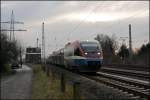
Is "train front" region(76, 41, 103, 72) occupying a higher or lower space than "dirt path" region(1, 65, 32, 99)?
higher

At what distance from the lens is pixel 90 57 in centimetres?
3644

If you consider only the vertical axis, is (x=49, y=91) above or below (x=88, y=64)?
below

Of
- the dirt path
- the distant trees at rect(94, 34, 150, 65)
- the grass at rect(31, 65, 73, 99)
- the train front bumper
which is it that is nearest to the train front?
the train front bumper

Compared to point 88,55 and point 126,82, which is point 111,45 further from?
point 126,82

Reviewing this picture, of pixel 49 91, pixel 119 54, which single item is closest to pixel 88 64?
pixel 49 91

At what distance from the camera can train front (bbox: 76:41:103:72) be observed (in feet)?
119

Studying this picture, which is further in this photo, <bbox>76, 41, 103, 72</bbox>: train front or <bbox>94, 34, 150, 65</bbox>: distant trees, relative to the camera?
<bbox>94, 34, 150, 65</bbox>: distant trees

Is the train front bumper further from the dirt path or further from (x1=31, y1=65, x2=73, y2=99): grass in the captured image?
A: (x1=31, y1=65, x2=73, y2=99): grass

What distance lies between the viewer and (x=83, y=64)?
36.5 metres

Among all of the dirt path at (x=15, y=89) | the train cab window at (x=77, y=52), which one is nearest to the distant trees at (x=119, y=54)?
the train cab window at (x=77, y=52)

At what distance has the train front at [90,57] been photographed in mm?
36281

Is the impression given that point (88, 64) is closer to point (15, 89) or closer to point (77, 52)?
point (77, 52)

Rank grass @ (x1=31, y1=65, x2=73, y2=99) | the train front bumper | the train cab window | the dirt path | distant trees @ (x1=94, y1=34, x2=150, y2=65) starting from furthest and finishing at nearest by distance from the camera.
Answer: distant trees @ (x1=94, y1=34, x2=150, y2=65) → the train cab window → the train front bumper → the dirt path → grass @ (x1=31, y1=65, x2=73, y2=99)

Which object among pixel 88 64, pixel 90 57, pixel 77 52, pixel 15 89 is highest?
pixel 77 52
